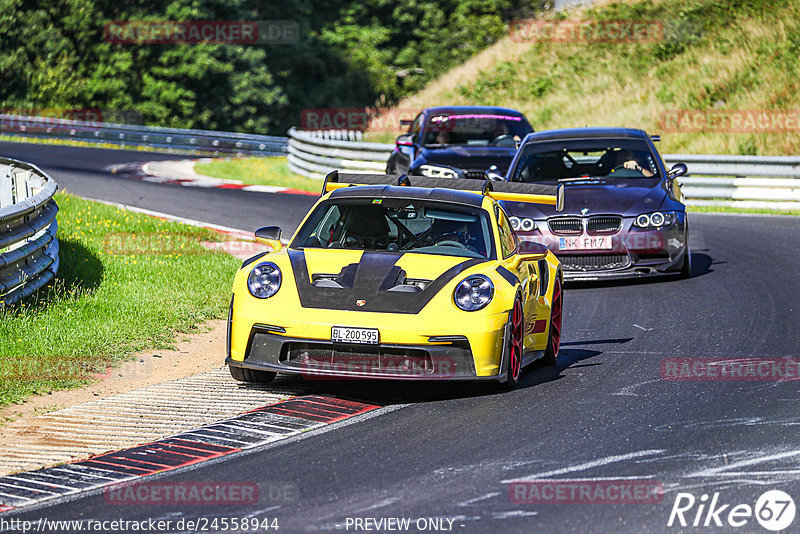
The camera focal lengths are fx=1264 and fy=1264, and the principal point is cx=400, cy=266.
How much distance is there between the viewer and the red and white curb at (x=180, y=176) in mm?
25062

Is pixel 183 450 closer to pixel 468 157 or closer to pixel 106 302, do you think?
pixel 106 302

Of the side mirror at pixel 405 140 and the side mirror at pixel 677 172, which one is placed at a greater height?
the side mirror at pixel 677 172

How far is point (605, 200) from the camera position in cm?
1358

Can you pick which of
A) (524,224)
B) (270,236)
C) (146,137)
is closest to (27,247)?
(270,236)

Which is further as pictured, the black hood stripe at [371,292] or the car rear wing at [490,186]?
the car rear wing at [490,186]

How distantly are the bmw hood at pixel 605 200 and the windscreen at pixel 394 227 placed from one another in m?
4.44

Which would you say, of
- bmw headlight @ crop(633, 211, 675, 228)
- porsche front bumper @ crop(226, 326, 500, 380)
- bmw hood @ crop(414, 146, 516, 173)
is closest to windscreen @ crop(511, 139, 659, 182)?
bmw headlight @ crop(633, 211, 675, 228)

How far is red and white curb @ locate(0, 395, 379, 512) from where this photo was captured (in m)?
6.10

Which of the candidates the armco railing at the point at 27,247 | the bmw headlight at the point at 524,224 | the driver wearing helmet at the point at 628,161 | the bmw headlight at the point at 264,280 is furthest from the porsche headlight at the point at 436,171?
the bmw headlight at the point at 264,280

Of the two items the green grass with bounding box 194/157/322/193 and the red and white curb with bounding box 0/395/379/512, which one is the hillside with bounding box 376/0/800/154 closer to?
the green grass with bounding box 194/157/322/193

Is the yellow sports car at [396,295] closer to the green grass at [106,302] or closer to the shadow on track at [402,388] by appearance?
the shadow on track at [402,388]

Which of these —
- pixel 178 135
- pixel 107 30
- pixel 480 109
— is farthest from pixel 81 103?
pixel 480 109

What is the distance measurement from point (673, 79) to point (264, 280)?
26.1 m

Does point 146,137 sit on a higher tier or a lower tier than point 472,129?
lower
